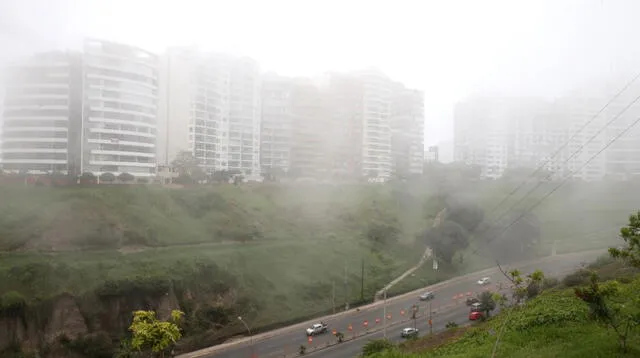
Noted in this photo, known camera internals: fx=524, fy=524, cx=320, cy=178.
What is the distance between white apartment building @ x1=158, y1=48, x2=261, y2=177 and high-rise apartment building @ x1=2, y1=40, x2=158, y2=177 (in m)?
2.52

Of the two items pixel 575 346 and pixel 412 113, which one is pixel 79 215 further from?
pixel 412 113

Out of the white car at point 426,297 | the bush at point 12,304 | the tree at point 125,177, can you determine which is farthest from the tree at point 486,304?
the tree at point 125,177

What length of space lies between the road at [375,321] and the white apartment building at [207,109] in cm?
1191

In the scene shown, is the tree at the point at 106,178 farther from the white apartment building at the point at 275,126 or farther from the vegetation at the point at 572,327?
the vegetation at the point at 572,327

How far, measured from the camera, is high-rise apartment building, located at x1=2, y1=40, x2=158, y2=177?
20984mm

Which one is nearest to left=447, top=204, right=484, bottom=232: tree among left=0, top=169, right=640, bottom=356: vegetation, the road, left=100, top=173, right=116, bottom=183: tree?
left=0, top=169, right=640, bottom=356: vegetation

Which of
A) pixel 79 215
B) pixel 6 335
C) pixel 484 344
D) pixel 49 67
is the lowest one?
pixel 6 335

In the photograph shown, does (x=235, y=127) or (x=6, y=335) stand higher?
(x=235, y=127)

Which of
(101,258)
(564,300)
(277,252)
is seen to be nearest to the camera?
(564,300)

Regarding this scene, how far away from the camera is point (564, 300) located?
9.71 m

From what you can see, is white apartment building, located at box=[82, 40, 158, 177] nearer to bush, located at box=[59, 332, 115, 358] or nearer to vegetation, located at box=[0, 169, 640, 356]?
vegetation, located at box=[0, 169, 640, 356]

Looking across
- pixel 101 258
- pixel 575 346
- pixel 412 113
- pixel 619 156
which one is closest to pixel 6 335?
pixel 101 258

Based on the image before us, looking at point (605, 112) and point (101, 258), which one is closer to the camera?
point (101, 258)

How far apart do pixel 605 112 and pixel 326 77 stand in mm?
17702
